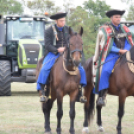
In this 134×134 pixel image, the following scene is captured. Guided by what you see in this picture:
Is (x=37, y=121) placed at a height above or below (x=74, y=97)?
below

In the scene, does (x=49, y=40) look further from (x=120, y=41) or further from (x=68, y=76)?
(x=120, y=41)

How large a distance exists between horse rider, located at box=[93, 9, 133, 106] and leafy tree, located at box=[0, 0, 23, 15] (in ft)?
152

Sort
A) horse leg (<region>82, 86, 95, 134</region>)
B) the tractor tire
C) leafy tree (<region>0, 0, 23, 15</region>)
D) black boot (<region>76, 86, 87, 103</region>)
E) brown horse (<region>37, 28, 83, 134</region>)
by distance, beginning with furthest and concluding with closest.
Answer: leafy tree (<region>0, 0, 23, 15</region>)
the tractor tire
horse leg (<region>82, 86, 95, 134</region>)
black boot (<region>76, 86, 87, 103</region>)
brown horse (<region>37, 28, 83, 134</region>)

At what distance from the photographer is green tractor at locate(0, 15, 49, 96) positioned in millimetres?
17422

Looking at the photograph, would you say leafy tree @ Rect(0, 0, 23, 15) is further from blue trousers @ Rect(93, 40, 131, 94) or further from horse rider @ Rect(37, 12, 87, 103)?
blue trousers @ Rect(93, 40, 131, 94)

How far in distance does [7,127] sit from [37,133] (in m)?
1.01

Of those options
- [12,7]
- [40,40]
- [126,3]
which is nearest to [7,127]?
[40,40]

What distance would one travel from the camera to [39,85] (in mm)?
9516

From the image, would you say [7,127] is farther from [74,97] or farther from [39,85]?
[74,97]

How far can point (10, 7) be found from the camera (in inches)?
2251

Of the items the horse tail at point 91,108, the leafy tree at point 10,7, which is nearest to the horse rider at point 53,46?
the horse tail at point 91,108

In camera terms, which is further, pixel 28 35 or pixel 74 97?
pixel 28 35

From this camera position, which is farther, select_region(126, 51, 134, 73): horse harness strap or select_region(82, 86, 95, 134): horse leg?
select_region(82, 86, 95, 134): horse leg

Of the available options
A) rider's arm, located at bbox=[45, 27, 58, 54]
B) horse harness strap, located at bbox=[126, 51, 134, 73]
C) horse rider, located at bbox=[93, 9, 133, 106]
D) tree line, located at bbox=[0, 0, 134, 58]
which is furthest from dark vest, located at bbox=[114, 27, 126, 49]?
tree line, located at bbox=[0, 0, 134, 58]
